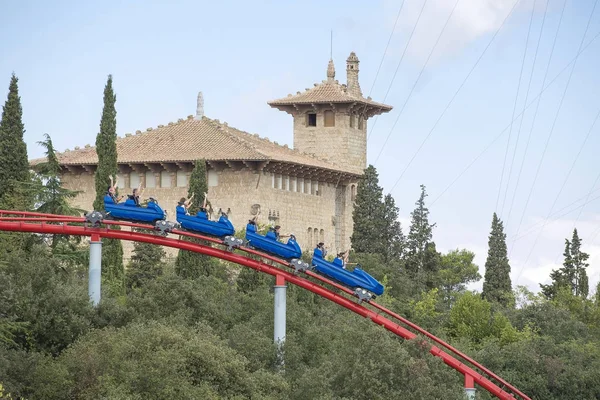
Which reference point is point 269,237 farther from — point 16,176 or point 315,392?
point 16,176

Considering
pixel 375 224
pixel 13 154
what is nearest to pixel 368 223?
pixel 375 224

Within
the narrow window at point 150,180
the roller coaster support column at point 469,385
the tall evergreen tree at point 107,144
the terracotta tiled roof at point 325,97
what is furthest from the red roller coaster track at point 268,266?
the terracotta tiled roof at point 325,97

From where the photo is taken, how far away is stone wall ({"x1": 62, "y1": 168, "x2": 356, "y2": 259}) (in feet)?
283

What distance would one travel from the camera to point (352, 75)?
323 ft

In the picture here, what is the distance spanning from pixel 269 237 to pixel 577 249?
37348mm

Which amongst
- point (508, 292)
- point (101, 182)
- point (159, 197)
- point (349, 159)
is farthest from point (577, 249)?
point (101, 182)

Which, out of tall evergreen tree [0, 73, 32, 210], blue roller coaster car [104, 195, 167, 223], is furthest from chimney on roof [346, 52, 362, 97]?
blue roller coaster car [104, 195, 167, 223]

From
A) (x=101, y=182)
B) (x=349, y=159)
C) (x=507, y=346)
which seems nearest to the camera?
(x=507, y=346)

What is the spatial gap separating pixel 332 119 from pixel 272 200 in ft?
38.0

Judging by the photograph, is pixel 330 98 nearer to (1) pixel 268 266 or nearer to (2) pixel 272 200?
(2) pixel 272 200

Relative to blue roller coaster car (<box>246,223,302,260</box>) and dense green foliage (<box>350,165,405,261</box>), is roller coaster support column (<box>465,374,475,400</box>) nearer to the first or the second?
blue roller coaster car (<box>246,223,302,260</box>)

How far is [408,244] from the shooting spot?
285 feet

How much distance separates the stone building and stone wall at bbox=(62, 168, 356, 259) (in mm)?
51

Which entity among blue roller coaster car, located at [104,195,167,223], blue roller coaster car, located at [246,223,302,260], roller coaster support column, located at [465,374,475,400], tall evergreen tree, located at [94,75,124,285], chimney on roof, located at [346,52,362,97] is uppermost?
chimney on roof, located at [346,52,362,97]
